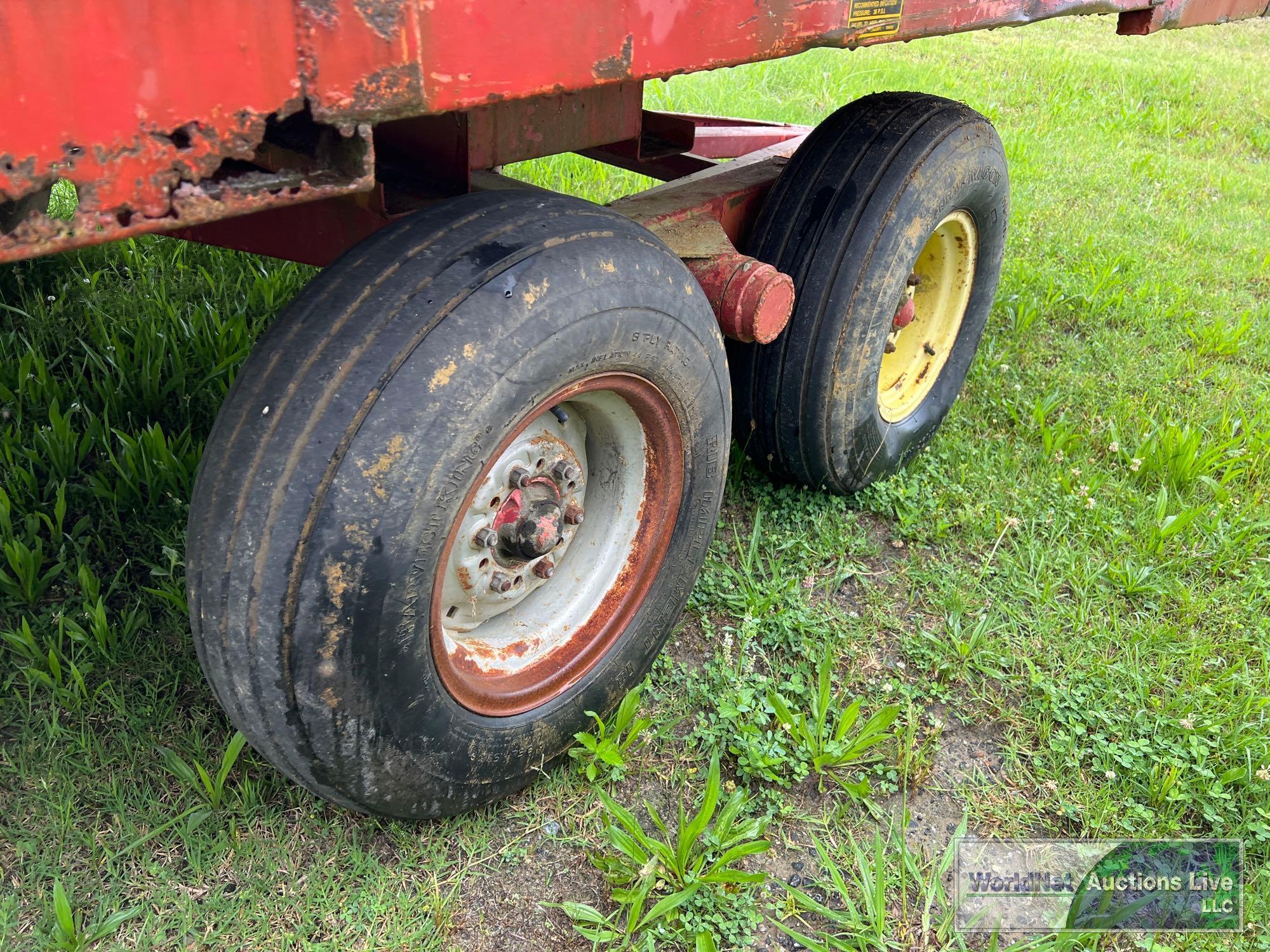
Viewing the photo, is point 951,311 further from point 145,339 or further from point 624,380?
point 145,339

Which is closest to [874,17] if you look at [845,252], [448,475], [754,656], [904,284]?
[845,252]

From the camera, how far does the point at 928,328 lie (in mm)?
3053

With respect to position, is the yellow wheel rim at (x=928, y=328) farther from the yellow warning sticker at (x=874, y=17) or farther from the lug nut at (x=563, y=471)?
the lug nut at (x=563, y=471)

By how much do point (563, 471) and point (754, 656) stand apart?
77 cm

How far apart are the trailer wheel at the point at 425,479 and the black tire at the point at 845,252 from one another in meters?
0.59

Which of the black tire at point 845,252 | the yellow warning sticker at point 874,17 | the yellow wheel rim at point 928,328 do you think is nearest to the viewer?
the yellow warning sticker at point 874,17

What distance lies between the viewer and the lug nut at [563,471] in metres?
1.91

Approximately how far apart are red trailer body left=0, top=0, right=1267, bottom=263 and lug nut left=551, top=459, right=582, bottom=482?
761mm

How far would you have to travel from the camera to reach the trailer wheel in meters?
1.42

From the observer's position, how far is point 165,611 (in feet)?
7.19

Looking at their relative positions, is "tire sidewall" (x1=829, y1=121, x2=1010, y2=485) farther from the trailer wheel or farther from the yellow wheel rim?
the trailer wheel

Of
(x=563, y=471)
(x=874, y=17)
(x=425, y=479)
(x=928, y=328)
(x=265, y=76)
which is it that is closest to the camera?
(x=265, y=76)

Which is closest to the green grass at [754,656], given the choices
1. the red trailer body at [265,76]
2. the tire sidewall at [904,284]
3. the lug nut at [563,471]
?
the tire sidewall at [904,284]

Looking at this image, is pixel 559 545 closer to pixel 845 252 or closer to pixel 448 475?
pixel 448 475
